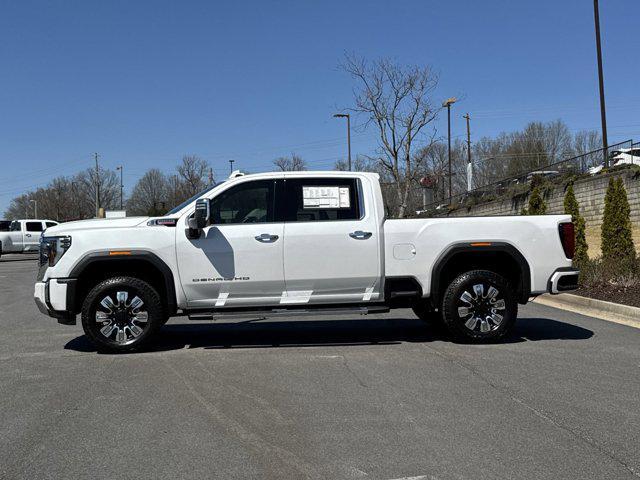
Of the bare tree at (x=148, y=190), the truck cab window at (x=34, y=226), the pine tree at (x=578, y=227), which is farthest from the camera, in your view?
the bare tree at (x=148, y=190)

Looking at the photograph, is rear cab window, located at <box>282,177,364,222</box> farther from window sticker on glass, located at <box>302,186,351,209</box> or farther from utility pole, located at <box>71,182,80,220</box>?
utility pole, located at <box>71,182,80,220</box>

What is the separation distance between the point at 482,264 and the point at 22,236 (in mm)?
32980

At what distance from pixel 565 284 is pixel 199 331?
5216mm

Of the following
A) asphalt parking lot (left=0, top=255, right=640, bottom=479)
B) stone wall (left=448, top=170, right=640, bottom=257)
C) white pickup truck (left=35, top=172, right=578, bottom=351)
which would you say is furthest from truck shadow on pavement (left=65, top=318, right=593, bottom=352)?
stone wall (left=448, top=170, right=640, bottom=257)

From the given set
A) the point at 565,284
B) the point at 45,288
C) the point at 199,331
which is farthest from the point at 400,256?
the point at 45,288

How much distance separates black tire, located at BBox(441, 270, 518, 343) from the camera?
757 centimetres

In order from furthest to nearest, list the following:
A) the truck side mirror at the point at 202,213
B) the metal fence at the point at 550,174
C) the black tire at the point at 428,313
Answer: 1. the metal fence at the point at 550,174
2. the black tire at the point at 428,313
3. the truck side mirror at the point at 202,213

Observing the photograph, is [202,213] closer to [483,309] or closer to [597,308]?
[483,309]

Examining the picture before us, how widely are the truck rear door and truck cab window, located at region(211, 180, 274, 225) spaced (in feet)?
0.80

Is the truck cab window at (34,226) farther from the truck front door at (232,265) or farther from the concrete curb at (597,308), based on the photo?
the truck front door at (232,265)

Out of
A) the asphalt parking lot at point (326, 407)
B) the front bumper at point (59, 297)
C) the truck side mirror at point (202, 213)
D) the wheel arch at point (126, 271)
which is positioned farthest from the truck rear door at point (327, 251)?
the front bumper at point (59, 297)

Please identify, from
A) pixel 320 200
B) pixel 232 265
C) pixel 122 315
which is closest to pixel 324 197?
pixel 320 200

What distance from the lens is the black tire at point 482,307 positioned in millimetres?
7566

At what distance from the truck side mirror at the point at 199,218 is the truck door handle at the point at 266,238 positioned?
2.13 feet
